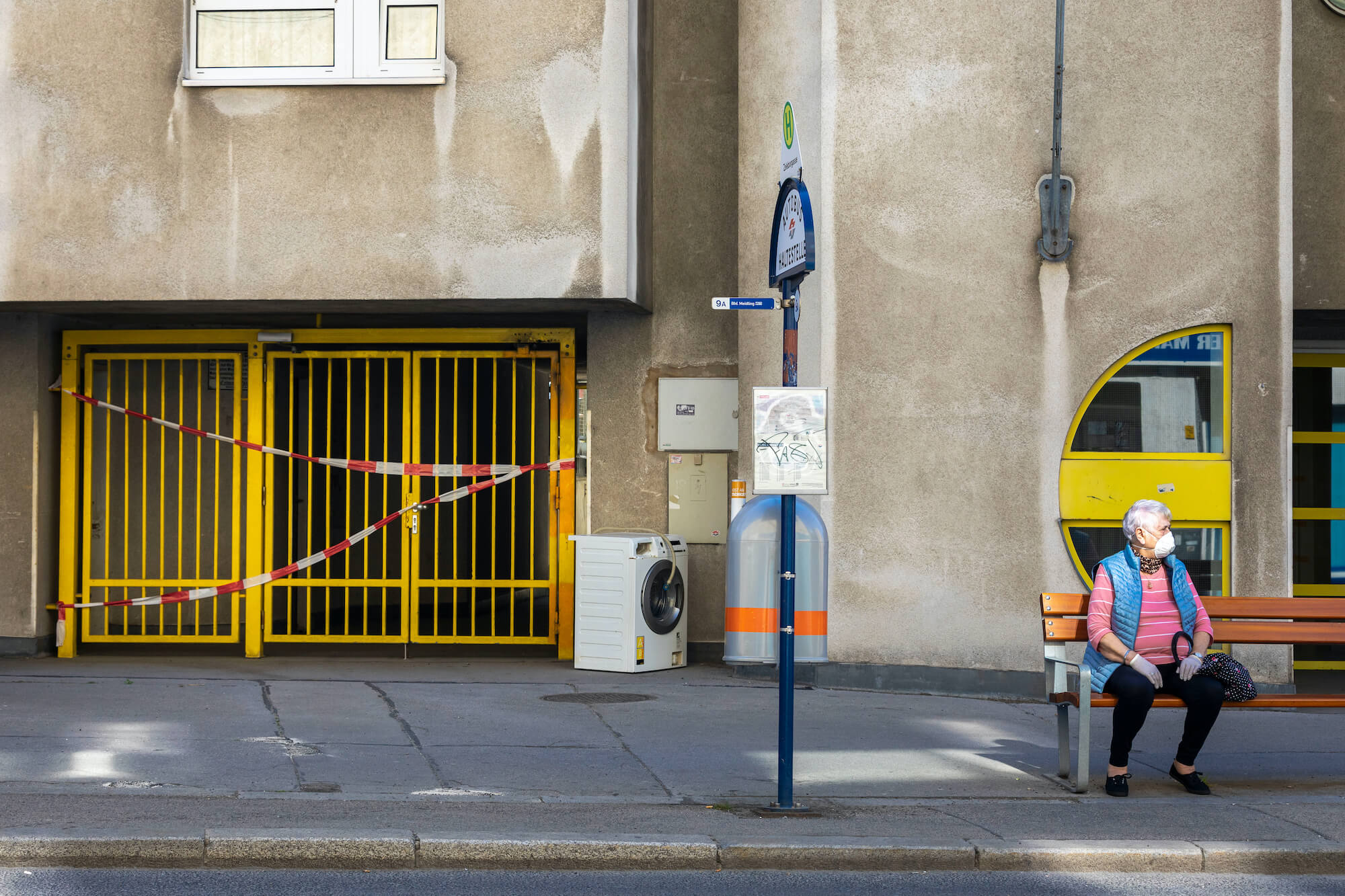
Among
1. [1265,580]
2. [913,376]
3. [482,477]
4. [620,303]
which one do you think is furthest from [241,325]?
[1265,580]

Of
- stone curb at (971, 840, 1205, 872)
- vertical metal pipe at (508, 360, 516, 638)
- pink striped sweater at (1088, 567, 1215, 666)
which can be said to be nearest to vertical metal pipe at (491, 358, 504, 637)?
vertical metal pipe at (508, 360, 516, 638)

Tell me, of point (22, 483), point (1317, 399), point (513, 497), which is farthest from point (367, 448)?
point (1317, 399)

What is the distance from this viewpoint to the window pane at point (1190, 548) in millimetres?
10477

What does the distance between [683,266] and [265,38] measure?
3.70m

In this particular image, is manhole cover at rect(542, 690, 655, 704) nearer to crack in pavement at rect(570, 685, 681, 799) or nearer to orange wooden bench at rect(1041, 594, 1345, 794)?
crack in pavement at rect(570, 685, 681, 799)

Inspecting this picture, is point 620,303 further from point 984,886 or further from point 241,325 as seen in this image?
point 984,886

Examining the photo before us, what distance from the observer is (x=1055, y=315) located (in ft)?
34.3

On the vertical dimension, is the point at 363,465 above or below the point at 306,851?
above

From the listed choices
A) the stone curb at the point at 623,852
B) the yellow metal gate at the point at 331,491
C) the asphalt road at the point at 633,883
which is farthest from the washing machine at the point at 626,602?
the asphalt road at the point at 633,883

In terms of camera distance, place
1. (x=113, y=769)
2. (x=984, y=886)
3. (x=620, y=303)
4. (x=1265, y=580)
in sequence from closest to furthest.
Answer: (x=984, y=886) → (x=113, y=769) → (x=1265, y=580) → (x=620, y=303)

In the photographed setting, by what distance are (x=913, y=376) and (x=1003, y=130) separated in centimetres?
191

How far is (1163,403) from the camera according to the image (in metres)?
10.5

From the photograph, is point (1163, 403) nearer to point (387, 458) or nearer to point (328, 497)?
point (387, 458)

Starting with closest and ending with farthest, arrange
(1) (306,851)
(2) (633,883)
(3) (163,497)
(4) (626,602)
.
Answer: (2) (633,883) < (1) (306,851) < (4) (626,602) < (3) (163,497)
